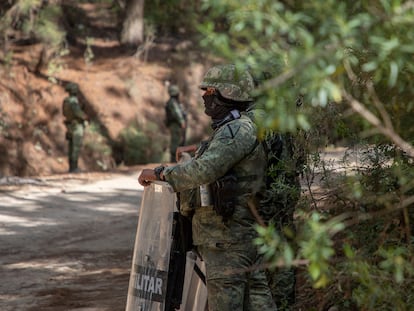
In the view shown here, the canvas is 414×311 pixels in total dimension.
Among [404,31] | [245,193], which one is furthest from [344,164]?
[404,31]

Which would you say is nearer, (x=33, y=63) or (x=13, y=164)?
(x=13, y=164)

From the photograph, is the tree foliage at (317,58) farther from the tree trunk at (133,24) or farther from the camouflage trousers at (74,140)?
the tree trunk at (133,24)

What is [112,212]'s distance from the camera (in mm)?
14320

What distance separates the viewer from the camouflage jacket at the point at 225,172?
5.12m

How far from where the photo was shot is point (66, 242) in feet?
38.4

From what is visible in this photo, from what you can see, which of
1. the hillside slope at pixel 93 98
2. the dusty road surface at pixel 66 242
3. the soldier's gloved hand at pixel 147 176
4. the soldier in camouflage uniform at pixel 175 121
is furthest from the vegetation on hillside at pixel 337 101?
the hillside slope at pixel 93 98

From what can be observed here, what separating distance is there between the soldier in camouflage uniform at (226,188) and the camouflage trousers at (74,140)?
15.9 m

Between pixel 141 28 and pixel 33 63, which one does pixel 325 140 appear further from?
pixel 141 28

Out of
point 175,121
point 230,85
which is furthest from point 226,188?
point 175,121

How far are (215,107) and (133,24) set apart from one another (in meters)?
25.5

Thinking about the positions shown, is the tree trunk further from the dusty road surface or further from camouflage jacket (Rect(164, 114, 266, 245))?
camouflage jacket (Rect(164, 114, 266, 245))

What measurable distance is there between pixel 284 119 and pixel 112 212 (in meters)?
11.6

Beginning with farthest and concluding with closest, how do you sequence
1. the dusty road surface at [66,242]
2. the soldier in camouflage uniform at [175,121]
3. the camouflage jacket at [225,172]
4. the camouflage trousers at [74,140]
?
the soldier in camouflage uniform at [175,121] → the camouflage trousers at [74,140] → the dusty road surface at [66,242] → the camouflage jacket at [225,172]

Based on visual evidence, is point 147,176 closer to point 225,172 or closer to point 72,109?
point 225,172
